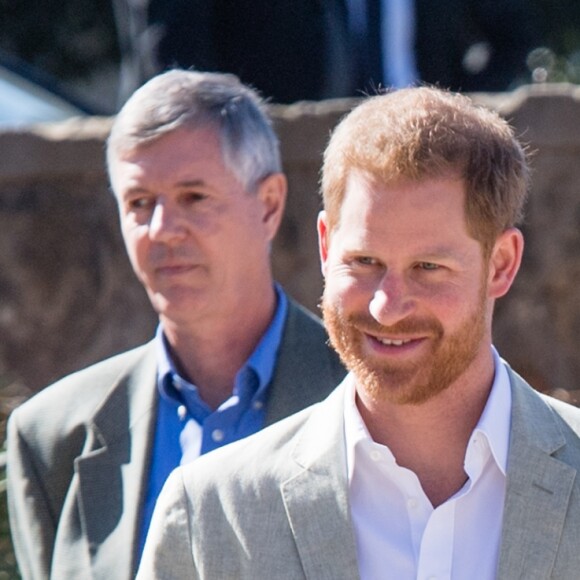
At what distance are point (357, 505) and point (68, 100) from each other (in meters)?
4.55

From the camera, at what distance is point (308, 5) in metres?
5.72

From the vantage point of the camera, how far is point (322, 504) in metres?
2.39

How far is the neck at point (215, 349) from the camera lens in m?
3.43

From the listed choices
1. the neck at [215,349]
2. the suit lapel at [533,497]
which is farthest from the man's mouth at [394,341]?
the neck at [215,349]

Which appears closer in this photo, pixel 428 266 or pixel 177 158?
pixel 428 266

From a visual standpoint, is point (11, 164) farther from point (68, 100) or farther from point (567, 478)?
point (567, 478)

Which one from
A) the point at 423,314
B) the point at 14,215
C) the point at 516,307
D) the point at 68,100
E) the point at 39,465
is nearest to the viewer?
the point at 423,314

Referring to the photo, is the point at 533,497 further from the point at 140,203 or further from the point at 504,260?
the point at 140,203

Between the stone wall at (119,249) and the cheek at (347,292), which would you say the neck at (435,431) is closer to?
the cheek at (347,292)

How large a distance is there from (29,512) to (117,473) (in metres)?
0.22

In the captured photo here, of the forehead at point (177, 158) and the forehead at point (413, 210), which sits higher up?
the forehead at point (413, 210)

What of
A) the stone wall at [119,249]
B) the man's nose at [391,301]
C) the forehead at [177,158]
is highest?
the man's nose at [391,301]

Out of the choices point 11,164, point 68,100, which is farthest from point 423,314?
point 68,100

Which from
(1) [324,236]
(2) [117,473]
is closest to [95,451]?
(2) [117,473]
